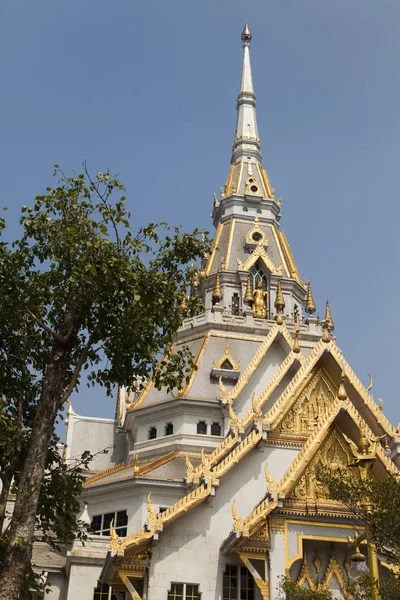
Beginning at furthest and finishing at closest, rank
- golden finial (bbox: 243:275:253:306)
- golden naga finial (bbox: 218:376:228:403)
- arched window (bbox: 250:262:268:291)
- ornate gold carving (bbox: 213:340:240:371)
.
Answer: arched window (bbox: 250:262:268:291)
golden finial (bbox: 243:275:253:306)
ornate gold carving (bbox: 213:340:240:371)
golden naga finial (bbox: 218:376:228:403)

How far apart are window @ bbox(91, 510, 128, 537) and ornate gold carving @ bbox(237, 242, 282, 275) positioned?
789 inches

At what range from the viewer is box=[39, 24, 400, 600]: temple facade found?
22.8 meters

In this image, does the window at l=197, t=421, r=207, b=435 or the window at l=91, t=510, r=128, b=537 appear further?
the window at l=197, t=421, r=207, b=435

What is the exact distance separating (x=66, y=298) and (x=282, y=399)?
35.3ft

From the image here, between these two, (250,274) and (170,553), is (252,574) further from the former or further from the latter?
(250,274)

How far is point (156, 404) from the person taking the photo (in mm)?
35156

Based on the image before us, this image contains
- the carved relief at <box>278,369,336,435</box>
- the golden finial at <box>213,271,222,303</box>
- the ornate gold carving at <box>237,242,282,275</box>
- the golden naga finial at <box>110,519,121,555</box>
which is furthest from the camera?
the ornate gold carving at <box>237,242,282,275</box>

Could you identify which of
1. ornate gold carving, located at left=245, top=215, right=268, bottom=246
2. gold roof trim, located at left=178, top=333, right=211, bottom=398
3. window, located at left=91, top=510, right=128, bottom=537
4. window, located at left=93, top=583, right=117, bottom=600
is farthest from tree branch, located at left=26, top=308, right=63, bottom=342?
ornate gold carving, located at left=245, top=215, right=268, bottom=246

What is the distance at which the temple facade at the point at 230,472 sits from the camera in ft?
74.7

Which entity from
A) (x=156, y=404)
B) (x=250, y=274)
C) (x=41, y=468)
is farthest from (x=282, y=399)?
(x=250, y=274)

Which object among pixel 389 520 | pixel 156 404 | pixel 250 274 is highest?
pixel 250 274

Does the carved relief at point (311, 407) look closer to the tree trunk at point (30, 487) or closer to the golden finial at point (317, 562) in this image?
the golden finial at point (317, 562)

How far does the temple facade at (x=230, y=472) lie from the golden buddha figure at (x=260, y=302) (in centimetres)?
49

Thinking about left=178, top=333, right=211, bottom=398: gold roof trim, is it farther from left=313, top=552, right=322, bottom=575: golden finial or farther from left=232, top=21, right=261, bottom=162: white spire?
left=232, top=21, right=261, bottom=162: white spire
